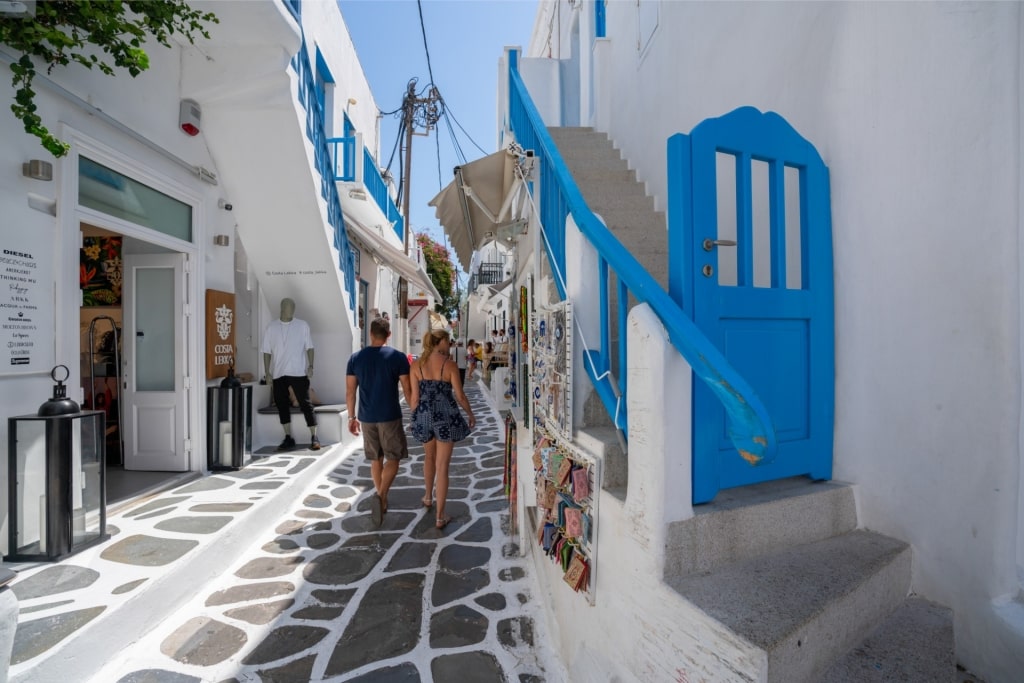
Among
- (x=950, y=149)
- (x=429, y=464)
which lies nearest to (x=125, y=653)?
(x=429, y=464)

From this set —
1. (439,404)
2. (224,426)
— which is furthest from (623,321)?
(224,426)

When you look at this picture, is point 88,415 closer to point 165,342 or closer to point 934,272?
point 165,342

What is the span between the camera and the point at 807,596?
160 centimetres

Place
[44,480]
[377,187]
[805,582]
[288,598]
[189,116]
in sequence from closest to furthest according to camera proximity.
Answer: [805,582] < [44,480] < [288,598] < [189,116] < [377,187]

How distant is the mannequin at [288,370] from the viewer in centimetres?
670

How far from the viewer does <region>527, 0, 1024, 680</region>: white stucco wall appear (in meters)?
1.77

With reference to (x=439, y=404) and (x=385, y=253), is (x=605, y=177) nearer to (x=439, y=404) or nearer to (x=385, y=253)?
(x=439, y=404)

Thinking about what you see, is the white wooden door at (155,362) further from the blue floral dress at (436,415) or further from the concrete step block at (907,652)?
the concrete step block at (907,652)

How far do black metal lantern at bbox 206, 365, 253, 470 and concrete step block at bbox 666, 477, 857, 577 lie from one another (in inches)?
214

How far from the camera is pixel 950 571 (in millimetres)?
1907

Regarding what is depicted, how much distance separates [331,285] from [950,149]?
265 inches

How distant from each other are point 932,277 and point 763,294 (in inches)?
24.0

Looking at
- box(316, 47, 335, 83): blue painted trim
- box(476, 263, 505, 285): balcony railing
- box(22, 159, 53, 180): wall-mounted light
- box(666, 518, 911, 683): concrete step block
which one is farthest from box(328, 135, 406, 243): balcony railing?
box(476, 263, 505, 285): balcony railing

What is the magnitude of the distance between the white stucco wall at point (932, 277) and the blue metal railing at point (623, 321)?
102 cm
